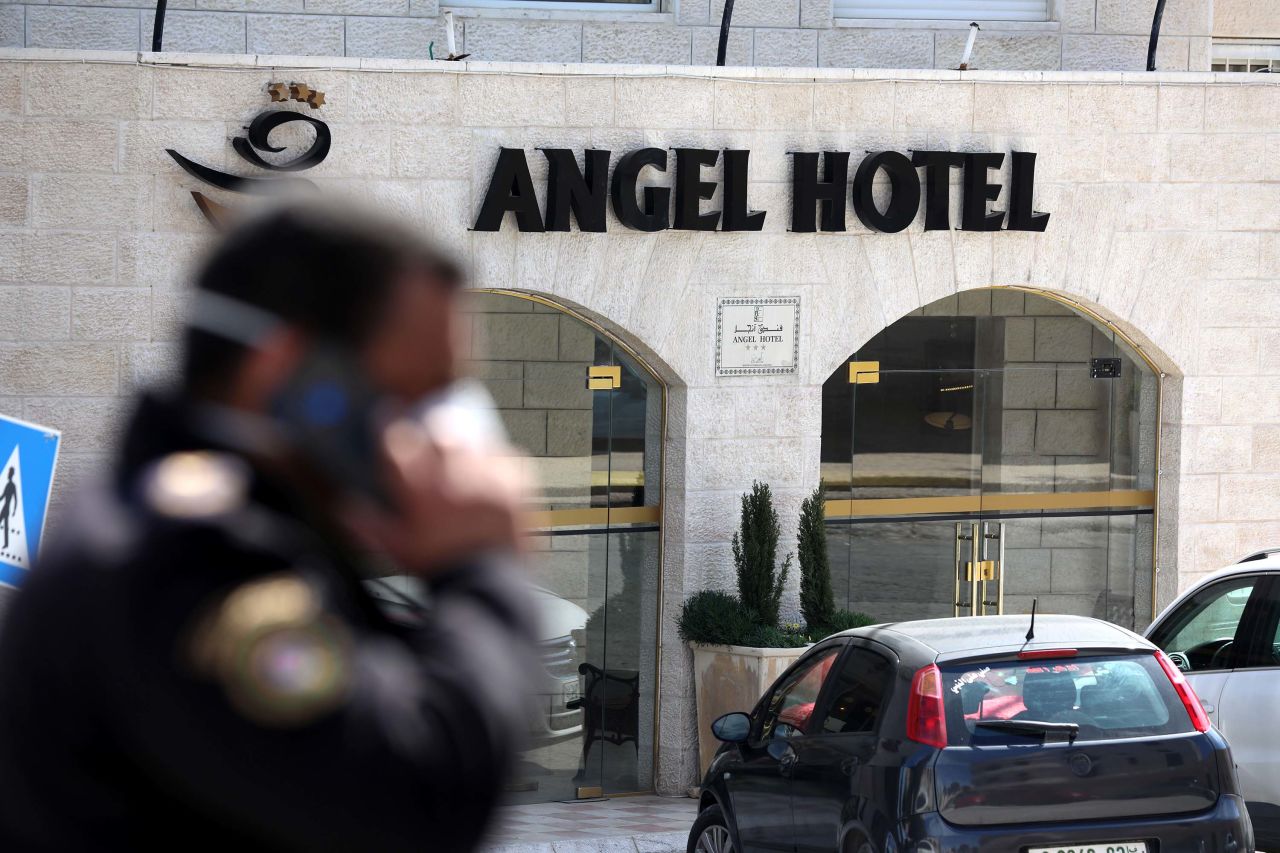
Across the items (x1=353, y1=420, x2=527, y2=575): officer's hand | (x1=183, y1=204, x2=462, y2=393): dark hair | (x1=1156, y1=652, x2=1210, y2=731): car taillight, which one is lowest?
(x1=1156, y1=652, x2=1210, y2=731): car taillight

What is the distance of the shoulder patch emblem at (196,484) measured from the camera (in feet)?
4.51

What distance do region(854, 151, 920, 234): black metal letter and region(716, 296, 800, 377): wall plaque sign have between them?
0.76 m

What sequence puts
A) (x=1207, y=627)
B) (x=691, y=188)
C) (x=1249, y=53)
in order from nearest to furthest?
1. (x=1207, y=627)
2. (x=691, y=188)
3. (x=1249, y=53)

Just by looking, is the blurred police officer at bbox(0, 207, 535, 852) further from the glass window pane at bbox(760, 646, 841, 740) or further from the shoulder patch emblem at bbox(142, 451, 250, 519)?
the glass window pane at bbox(760, 646, 841, 740)

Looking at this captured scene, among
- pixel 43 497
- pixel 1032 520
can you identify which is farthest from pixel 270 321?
pixel 1032 520

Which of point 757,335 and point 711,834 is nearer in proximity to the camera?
point 711,834

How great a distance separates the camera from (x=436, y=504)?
1.43 m

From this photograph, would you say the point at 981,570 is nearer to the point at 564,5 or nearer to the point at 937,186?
the point at 937,186

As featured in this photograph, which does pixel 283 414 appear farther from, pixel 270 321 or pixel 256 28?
pixel 256 28

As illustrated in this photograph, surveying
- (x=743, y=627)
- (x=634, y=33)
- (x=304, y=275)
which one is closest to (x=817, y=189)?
(x=634, y=33)

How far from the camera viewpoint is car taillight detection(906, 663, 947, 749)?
6.34 meters

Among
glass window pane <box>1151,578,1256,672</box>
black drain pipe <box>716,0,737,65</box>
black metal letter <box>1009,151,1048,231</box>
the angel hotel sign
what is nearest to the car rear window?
glass window pane <box>1151,578,1256,672</box>

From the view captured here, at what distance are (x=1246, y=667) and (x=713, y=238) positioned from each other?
4.70 meters

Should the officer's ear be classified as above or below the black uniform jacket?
above
